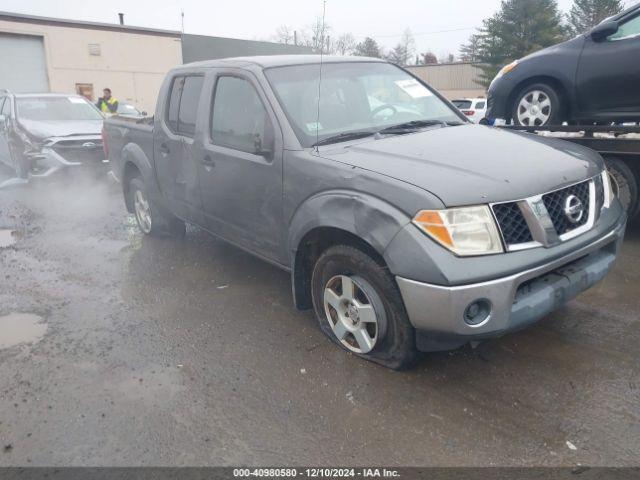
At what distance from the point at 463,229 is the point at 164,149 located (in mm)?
3331

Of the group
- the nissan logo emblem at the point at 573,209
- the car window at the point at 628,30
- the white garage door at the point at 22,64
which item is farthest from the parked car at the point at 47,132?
the white garage door at the point at 22,64

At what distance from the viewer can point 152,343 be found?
3.68 m

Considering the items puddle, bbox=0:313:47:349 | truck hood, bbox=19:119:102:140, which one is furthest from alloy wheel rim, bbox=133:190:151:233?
truck hood, bbox=19:119:102:140

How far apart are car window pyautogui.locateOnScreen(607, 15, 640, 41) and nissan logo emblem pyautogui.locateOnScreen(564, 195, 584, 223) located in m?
3.21

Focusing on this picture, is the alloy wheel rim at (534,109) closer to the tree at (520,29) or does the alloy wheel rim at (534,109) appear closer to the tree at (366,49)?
the tree at (366,49)

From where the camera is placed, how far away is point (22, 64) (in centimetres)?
2598

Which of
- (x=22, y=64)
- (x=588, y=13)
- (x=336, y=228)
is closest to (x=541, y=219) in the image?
(x=336, y=228)

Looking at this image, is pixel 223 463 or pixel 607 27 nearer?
pixel 223 463

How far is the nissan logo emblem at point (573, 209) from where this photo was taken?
115 inches

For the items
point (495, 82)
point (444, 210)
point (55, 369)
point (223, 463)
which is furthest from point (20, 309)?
point (495, 82)

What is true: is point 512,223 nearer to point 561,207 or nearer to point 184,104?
point 561,207

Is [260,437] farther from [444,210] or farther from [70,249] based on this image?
[70,249]

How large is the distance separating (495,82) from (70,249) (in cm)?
545

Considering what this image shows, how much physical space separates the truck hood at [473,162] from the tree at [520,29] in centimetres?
3210
